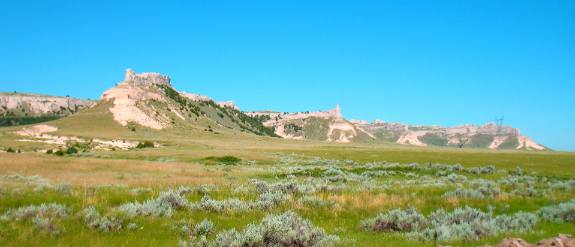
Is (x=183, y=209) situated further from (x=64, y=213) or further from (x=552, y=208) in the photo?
(x=552, y=208)

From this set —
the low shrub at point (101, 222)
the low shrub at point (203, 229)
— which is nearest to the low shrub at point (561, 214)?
the low shrub at point (203, 229)

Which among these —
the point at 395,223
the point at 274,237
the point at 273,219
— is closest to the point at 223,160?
the point at 395,223

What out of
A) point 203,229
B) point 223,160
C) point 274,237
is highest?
point 223,160

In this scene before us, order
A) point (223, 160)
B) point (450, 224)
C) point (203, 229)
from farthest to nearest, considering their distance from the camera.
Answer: point (223, 160) → point (450, 224) → point (203, 229)

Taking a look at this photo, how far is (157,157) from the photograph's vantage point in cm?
6925

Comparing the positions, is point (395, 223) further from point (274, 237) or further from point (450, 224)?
point (274, 237)

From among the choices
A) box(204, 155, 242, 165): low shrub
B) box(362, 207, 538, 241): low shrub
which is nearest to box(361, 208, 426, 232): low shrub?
box(362, 207, 538, 241): low shrub

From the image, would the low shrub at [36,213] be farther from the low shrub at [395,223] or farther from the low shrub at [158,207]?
the low shrub at [395,223]

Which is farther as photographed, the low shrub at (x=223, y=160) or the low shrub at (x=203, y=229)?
the low shrub at (x=223, y=160)

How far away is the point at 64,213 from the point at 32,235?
1.90 m

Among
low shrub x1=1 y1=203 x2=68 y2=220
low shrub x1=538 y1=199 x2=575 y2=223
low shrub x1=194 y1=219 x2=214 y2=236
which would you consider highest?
low shrub x1=538 y1=199 x2=575 y2=223

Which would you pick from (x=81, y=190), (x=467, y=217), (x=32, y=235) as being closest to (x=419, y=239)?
(x=467, y=217)

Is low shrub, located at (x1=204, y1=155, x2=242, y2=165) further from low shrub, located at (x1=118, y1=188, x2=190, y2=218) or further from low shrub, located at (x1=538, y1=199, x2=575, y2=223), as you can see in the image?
low shrub, located at (x1=538, y1=199, x2=575, y2=223)

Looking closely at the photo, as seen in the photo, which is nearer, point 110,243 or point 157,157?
point 110,243
